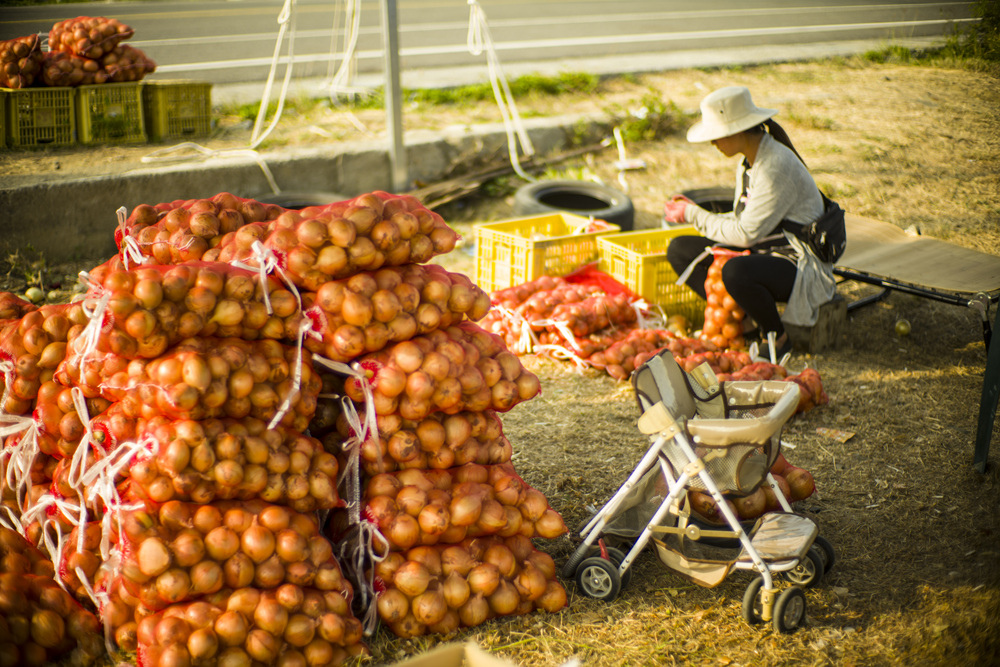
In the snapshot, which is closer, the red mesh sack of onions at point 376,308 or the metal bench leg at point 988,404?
the red mesh sack of onions at point 376,308

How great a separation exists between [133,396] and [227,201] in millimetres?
813

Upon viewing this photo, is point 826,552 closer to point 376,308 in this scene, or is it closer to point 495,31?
point 376,308

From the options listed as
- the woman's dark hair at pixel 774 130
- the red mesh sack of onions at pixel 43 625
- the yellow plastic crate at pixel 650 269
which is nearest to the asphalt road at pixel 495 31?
the yellow plastic crate at pixel 650 269

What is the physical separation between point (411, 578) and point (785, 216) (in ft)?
10.3

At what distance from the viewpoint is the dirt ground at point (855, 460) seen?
8.12 feet

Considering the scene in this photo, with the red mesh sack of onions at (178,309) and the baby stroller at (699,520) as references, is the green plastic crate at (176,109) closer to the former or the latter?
the red mesh sack of onions at (178,309)

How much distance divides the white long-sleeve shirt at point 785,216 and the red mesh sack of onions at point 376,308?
252 cm

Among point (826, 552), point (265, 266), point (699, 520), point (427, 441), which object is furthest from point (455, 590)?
point (826, 552)

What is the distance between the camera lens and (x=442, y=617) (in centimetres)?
242

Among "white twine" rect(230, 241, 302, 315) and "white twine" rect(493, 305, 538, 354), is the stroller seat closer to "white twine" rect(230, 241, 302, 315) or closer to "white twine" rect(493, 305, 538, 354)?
"white twine" rect(230, 241, 302, 315)

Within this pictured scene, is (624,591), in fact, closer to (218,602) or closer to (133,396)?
(218,602)

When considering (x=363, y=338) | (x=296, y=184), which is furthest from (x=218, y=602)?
(x=296, y=184)

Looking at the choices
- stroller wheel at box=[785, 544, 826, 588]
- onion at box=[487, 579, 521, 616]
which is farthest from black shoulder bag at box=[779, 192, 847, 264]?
onion at box=[487, 579, 521, 616]

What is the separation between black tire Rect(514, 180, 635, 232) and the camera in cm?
592
